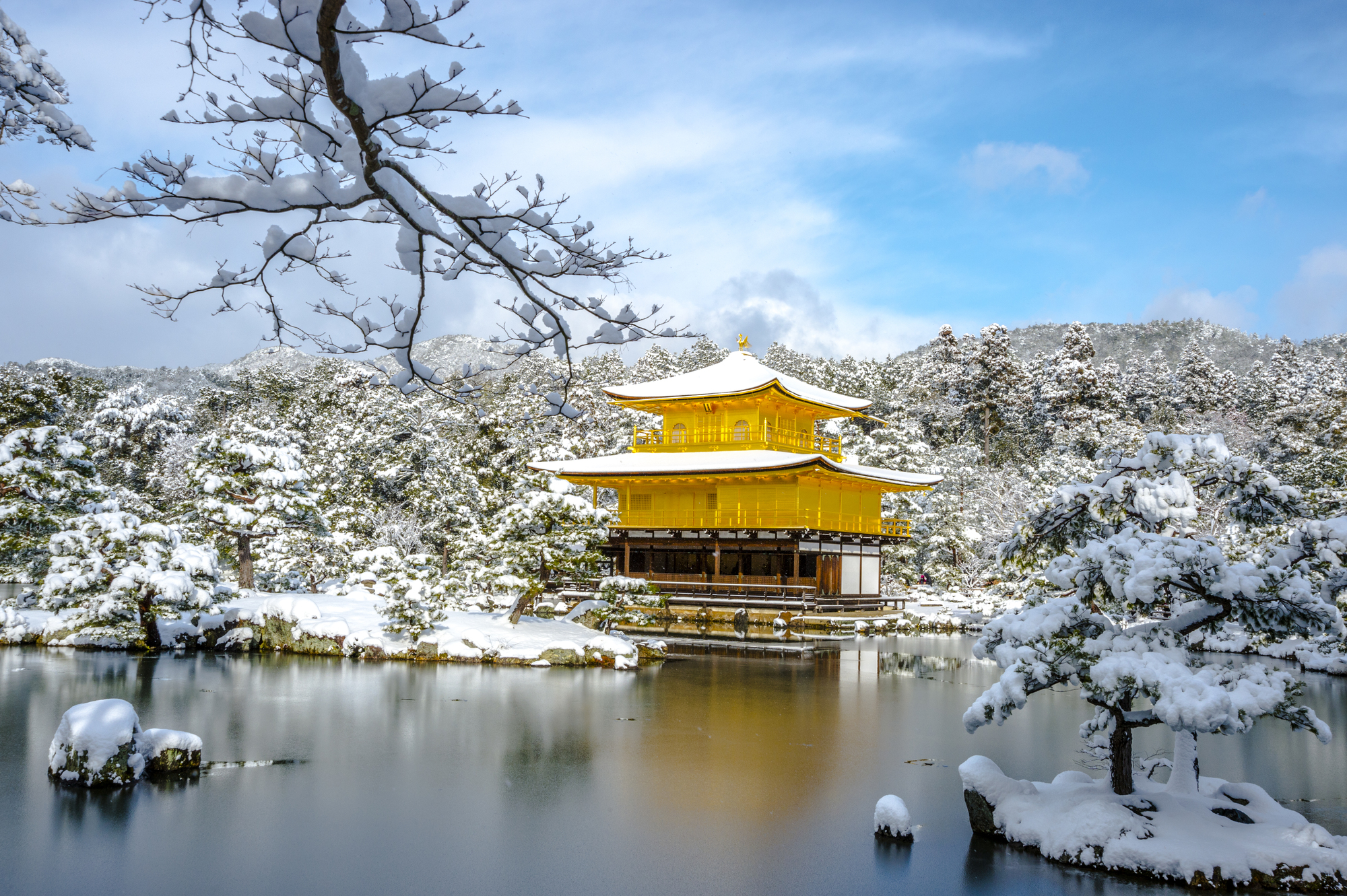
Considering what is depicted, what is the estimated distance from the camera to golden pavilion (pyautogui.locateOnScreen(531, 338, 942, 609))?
2362cm

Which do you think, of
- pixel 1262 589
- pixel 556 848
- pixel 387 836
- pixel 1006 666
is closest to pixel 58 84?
pixel 387 836

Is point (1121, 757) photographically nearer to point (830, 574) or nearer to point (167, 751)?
point (167, 751)

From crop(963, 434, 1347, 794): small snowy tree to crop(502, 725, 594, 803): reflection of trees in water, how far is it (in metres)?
3.64

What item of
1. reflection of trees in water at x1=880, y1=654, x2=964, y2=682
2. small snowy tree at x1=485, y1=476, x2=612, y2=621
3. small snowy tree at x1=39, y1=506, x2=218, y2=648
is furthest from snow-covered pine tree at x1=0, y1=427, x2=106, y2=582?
reflection of trees in water at x1=880, y1=654, x2=964, y2=682

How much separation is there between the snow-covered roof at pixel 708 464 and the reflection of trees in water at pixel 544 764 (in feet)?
45.1

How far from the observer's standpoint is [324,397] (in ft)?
138

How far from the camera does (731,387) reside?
2603 centimetres

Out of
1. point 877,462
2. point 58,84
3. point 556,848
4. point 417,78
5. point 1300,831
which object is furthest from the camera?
point 877,462

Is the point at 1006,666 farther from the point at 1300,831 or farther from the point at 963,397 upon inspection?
the point at 963,397

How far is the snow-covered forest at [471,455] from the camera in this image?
16.5 meters

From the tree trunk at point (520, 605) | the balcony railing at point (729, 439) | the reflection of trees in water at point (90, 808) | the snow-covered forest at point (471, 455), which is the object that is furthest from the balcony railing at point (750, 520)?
the reflection of trees in water at point (90, 808)

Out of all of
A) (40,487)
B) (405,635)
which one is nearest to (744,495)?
(405,635)

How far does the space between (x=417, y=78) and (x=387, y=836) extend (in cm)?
526

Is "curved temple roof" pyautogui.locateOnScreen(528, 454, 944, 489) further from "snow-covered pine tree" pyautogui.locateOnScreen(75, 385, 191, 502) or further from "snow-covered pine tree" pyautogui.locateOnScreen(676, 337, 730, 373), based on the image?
"snow-covered pine tree" pyautogui.locateOnScreen(676, 337, 730, 373)
